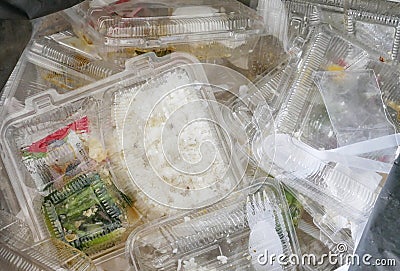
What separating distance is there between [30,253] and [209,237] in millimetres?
363

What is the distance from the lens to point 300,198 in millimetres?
1315

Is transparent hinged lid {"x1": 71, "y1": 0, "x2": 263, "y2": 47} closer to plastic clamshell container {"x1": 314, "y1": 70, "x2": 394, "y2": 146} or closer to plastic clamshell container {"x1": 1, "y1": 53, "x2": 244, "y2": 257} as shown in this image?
plastic clamshell container {"x1": 1, "y1": 53, "x2": 244, "y2": 257}

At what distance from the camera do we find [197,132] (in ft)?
4.35

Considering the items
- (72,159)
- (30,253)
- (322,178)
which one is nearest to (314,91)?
(322,178)

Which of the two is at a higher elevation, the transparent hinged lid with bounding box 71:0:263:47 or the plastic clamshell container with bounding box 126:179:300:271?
the transparent hinged lid with bounding box 71:0:263:47

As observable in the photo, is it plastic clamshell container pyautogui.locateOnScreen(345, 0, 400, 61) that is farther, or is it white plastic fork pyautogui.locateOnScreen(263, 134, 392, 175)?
plastic clamshell container pyautogui.locateOnScreen(345, 0, 400, 61)

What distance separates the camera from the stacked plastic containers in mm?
1258

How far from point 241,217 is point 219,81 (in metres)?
0.31

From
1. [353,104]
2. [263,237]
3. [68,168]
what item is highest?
[353,104]

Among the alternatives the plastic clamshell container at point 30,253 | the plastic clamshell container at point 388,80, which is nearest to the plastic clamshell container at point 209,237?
the plastic clamshell container at point 30,253

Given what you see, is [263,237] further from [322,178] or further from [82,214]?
[82,214]

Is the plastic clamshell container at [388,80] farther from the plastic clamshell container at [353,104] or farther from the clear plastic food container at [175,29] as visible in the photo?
the clear plastic food container at [175,29]

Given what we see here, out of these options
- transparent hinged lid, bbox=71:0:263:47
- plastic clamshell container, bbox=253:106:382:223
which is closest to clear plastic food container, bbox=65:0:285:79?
transparent hinged lid, bbox=71:0:263:47

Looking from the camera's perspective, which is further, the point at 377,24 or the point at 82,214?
the point at 377,24
